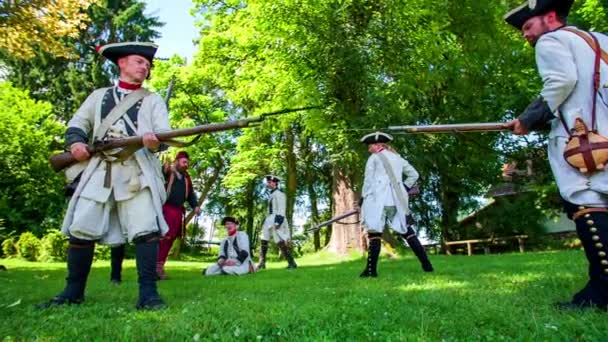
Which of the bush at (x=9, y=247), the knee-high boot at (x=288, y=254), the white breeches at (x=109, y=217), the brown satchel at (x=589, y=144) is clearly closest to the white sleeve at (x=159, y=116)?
the white breeches at (x=109, y=217)

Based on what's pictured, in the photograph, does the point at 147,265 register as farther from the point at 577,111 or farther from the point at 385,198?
the point at 385,198

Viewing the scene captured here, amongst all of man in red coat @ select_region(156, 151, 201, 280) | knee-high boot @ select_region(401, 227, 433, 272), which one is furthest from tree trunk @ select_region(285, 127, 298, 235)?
knee-high boot @ select_region(401, 227, 433, 272)

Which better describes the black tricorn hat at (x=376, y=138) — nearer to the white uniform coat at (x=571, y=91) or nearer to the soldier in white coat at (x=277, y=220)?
the white uniform coat at (x=571, y=91)

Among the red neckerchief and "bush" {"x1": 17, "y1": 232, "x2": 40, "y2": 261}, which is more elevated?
the red neckerchief

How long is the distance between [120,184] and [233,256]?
6.69 metres

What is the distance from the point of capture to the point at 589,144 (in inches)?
148

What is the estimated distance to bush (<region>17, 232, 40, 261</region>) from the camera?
21.0 meters

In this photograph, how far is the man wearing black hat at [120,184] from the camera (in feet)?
15.9

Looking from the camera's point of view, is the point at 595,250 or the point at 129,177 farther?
the point at 129,177

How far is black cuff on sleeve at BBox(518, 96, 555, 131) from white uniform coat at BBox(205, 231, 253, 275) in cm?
762

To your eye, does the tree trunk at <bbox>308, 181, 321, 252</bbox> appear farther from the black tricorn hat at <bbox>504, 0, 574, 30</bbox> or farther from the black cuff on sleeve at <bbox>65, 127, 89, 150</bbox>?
the black tricorn hat at <bbox>504, 0, 574, 30</bbox>

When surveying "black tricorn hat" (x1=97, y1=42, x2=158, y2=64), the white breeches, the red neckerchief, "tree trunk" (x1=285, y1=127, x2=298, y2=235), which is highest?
"tree trunk" (x1=285, y1=127, x2=298, y2=235)

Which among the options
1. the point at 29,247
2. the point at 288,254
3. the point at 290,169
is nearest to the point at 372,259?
the point at 288,254

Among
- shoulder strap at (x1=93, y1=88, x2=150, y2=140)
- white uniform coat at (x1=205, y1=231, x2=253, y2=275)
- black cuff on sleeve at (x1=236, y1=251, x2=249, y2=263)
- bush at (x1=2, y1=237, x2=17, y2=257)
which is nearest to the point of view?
shoulder strap at (x1=93, y1=88, x2=150, y2=140)
